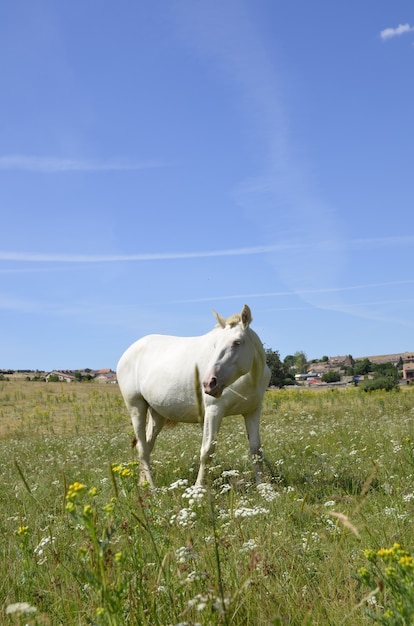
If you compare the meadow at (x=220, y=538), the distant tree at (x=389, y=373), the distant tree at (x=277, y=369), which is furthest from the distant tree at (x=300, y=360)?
the meadow at (x=220, y=538)

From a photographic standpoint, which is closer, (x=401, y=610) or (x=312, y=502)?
(x=401, y=610)

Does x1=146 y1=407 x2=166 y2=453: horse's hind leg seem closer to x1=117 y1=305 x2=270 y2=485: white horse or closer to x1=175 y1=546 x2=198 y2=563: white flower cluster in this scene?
x1=117 y1=305 x2=270 y2=485: white horse

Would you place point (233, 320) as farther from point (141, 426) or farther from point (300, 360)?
point (300, 360)

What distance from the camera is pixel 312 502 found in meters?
6.43

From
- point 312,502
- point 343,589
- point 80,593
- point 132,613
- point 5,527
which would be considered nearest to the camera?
point 132,613

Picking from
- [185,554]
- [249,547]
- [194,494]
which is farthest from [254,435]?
[185,554]

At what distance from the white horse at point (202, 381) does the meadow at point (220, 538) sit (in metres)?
0.59

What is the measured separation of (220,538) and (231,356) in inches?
→ 150

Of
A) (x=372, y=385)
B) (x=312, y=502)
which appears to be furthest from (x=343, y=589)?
(x=372, y=385)

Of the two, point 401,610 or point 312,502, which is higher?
point 401,610

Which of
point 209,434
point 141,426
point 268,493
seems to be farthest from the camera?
point 141,426

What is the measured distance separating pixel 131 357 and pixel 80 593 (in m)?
6.73

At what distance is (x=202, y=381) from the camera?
7.21 metres

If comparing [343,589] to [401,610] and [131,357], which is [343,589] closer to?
[401,610]
